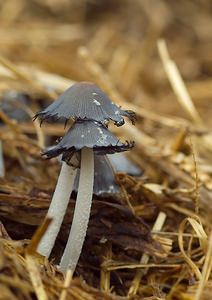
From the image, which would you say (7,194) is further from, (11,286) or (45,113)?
(11,286)

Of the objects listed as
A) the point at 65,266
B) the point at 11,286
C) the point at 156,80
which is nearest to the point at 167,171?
the point at 65,266

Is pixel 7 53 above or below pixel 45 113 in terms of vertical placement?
above

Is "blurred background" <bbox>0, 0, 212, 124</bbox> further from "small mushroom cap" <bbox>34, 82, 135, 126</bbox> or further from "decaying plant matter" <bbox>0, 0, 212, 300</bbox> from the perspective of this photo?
"small mushroom cap" <bbox>34, 82, 135, 126</bbox>

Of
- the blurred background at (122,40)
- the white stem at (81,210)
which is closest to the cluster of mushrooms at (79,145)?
the white stem at (81,210)

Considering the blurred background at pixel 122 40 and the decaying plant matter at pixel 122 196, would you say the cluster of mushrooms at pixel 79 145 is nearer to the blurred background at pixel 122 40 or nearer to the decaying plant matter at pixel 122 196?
the decaying plant matter at pixel 122 196

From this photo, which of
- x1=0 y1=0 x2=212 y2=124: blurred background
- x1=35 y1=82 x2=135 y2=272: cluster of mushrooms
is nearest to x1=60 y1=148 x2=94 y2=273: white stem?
x1=35 y1=82 x2=135 y2=272: cluster of mushrooms

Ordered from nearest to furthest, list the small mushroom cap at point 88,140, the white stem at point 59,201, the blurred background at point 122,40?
1. the small mushroom cap at point 88,140
2. the white stem at point 59,201
3. the blurred background at point 122,40
